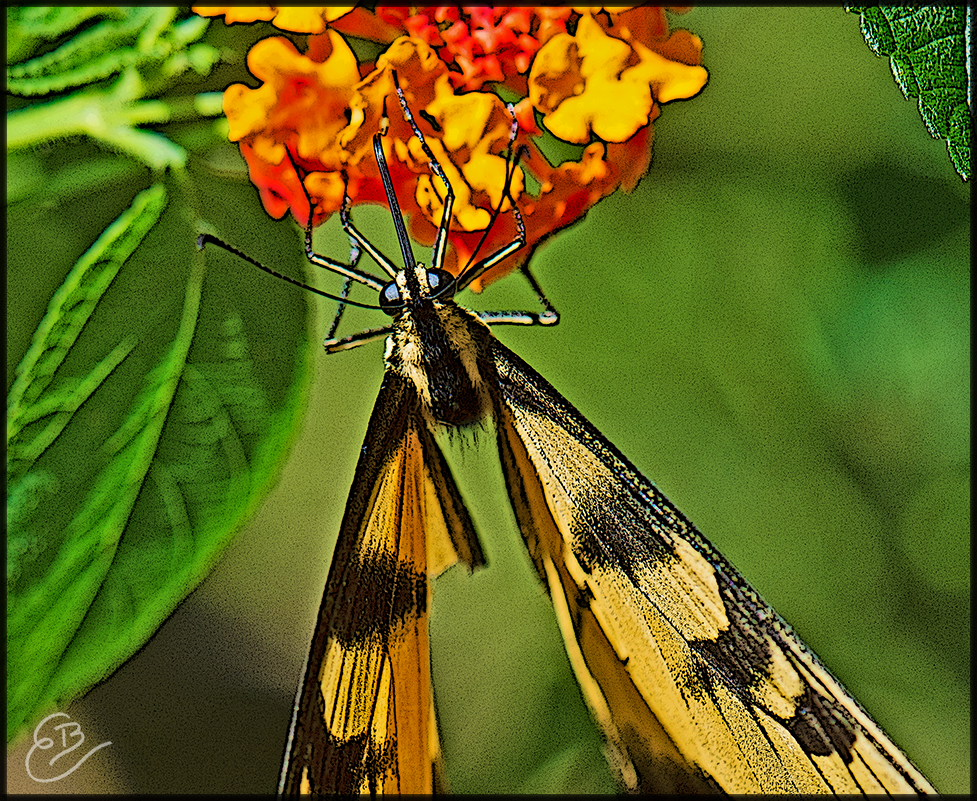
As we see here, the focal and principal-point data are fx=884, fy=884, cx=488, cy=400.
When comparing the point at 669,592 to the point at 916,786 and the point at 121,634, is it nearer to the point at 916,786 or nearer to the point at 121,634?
the point at 916,786

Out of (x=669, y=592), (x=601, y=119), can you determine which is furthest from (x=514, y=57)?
(x=669, y=592)

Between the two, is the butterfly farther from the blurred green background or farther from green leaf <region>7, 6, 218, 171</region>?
the blurred green background

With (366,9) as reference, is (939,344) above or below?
below

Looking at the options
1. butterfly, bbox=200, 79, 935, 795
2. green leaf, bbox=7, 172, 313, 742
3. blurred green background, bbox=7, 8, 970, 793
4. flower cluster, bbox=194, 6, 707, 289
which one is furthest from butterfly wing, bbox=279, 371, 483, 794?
blurred green background, bbox=7, 8, 970, 793

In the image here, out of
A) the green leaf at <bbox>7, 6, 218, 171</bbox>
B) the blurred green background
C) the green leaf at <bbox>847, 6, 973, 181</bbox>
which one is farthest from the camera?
the blurred green background
